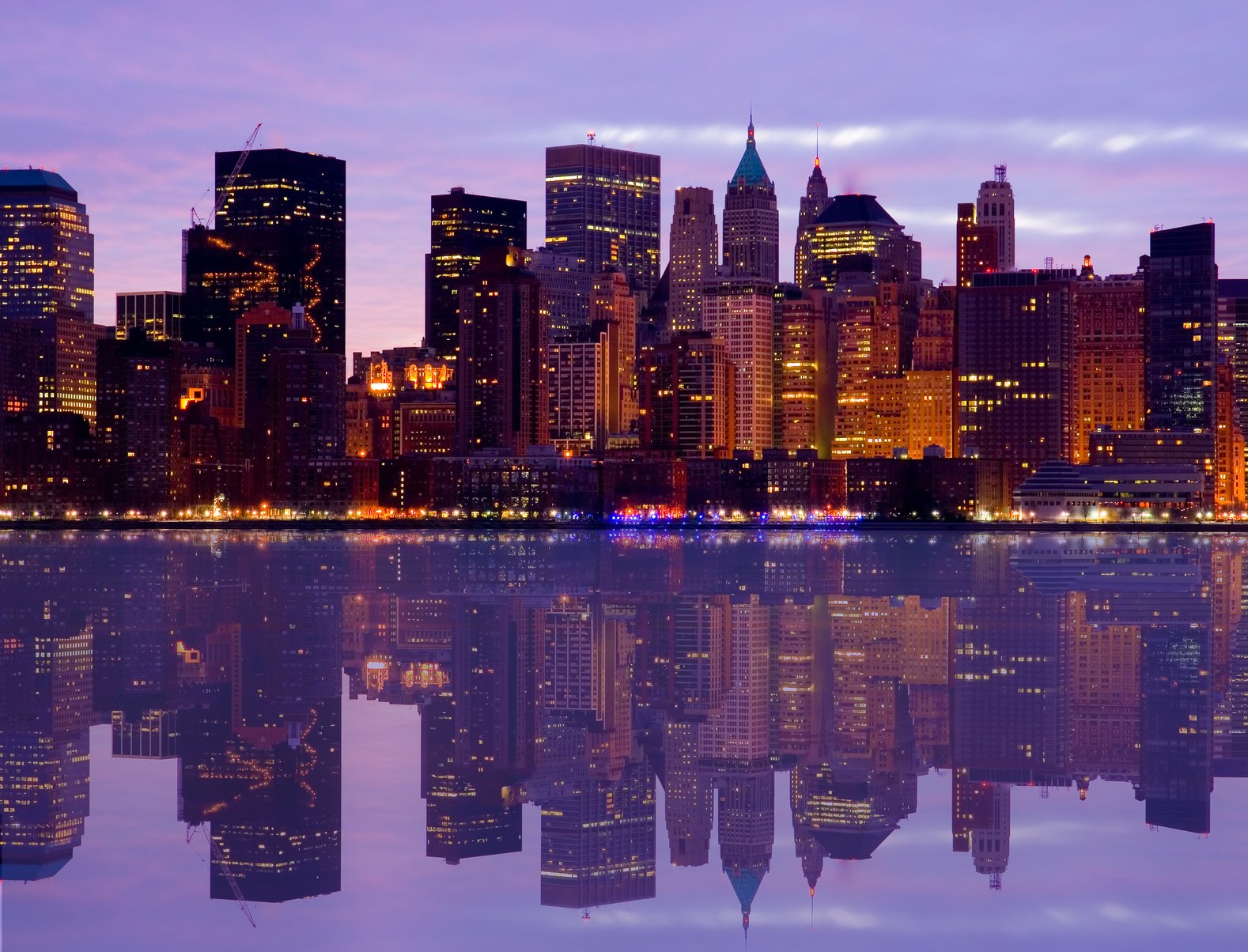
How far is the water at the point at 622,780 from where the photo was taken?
18.8 metres

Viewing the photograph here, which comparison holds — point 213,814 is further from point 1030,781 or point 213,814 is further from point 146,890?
point 1030,781

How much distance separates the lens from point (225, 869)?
20.3m

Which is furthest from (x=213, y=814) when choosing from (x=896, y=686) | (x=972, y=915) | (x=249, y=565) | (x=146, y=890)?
(x=249, y=565)

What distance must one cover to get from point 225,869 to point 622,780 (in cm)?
753

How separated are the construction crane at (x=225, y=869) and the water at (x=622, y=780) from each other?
0.05 meters

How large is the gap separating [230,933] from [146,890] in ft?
6.57

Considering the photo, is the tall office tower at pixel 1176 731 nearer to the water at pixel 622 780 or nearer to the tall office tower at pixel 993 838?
the water at pixel 622 780

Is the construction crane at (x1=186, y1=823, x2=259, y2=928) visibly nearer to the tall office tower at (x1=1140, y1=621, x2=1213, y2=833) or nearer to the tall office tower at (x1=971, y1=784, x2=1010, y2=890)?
the tall office tower at (x1=971, y1=784, x2=1010, y2=890)

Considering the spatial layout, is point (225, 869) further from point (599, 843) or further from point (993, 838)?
point (993, 838)

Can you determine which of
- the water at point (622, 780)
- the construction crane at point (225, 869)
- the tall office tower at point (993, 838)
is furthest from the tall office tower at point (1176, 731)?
the construction crane at point (225, 869)

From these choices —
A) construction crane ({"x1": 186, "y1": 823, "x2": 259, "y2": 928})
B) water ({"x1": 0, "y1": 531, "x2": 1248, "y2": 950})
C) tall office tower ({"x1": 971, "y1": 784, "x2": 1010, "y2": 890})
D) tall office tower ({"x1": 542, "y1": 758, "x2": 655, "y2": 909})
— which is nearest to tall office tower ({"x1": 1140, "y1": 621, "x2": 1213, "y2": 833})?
water ({"x1": 0, "y1": 531, "x2": 1248, "y2": 950})

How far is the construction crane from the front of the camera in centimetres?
1878

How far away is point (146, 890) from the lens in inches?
766

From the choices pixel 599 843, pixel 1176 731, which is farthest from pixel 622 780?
pixel 1176 731
